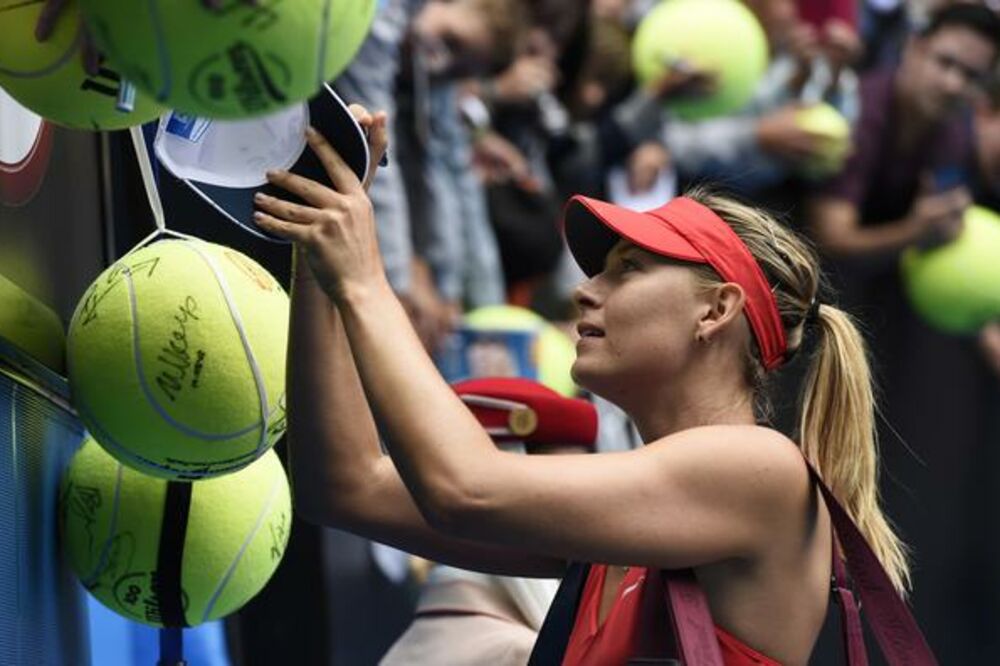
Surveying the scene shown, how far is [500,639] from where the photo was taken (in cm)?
406

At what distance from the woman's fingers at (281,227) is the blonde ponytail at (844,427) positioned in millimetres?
949

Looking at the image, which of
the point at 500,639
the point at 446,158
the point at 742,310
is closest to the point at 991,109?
the point at 446,158

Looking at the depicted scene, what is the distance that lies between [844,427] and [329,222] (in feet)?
3.17

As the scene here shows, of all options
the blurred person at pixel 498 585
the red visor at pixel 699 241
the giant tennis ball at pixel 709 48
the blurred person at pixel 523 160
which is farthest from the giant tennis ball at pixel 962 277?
the red visor at pixel 699 241

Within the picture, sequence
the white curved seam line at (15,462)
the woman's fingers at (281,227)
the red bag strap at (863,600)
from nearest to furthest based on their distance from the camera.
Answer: the woman's fingers at (281,227), the red bag strap at (863,600), the white curved seam line at (15,462)

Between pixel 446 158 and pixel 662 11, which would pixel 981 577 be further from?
pixel 446 158

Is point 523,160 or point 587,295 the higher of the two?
point 587,295

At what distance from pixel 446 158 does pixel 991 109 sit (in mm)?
3178

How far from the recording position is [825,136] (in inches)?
316

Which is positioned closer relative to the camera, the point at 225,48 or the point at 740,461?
the point at 225,48

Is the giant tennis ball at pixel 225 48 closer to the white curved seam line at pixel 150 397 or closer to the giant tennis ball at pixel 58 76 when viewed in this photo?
the giant tennis ball at pixel 58 76

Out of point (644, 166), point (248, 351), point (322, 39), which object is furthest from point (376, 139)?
point (644, 166)

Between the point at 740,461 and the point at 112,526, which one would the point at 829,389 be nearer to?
the point at 740,461

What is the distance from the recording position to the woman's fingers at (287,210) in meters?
2.64
